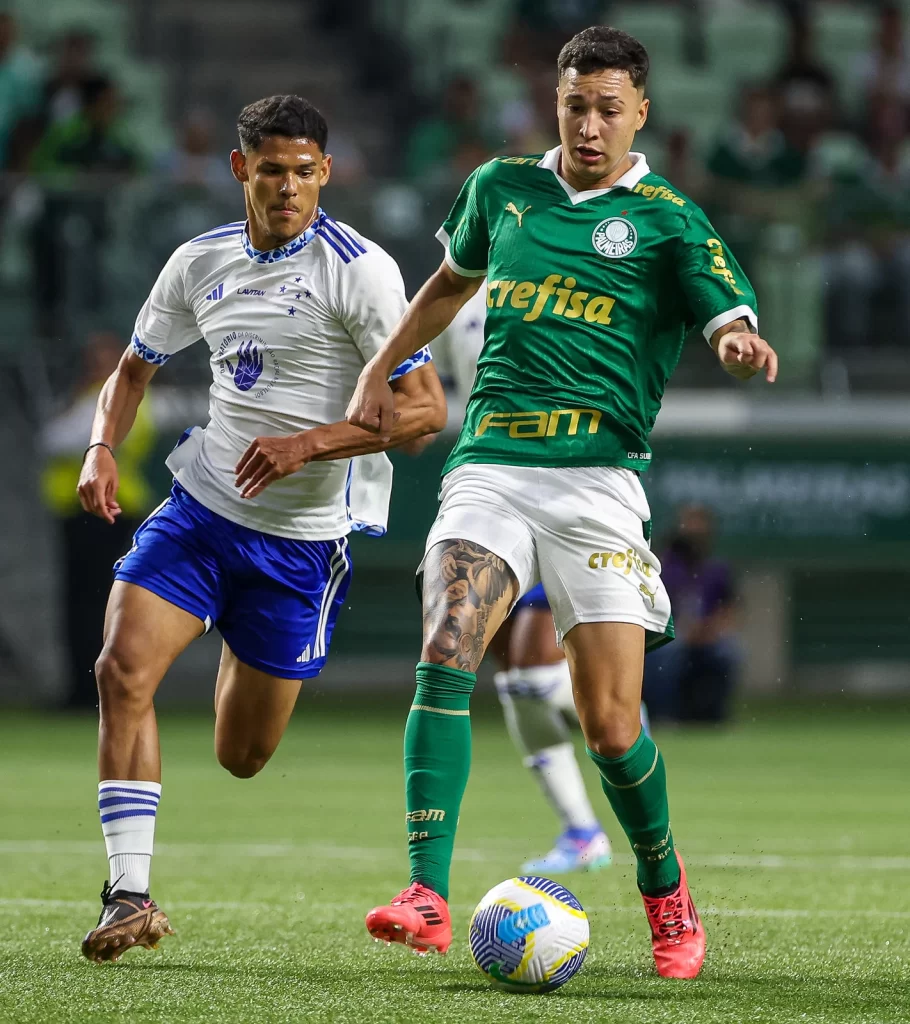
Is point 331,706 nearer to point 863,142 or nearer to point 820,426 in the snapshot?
point 820,426

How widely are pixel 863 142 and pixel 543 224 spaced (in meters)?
14.0

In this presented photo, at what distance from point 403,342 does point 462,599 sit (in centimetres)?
82

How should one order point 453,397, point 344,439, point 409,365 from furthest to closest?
point 453,397 < point 409,365 < point 344,439

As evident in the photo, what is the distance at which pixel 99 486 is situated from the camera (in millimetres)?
5551

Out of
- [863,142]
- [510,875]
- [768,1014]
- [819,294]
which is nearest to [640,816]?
[768,1014]

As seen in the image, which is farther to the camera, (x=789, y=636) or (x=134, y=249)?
(x=789, y=636)

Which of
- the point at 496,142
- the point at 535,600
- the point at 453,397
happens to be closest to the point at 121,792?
the point at 535,600

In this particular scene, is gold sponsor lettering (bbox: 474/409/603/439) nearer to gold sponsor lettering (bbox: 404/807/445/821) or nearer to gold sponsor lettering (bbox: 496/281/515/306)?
gold sponsor lettering (bbox: 496/281/515/306)

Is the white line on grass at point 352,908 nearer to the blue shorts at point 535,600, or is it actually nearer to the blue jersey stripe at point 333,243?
the blue shorts at point 535,600

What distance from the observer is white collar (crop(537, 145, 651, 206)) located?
5168 mm

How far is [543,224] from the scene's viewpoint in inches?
203

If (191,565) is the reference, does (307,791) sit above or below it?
below

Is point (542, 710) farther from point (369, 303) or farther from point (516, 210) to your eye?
point (516, 210)

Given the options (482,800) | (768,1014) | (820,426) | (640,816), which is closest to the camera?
(768,1014)
